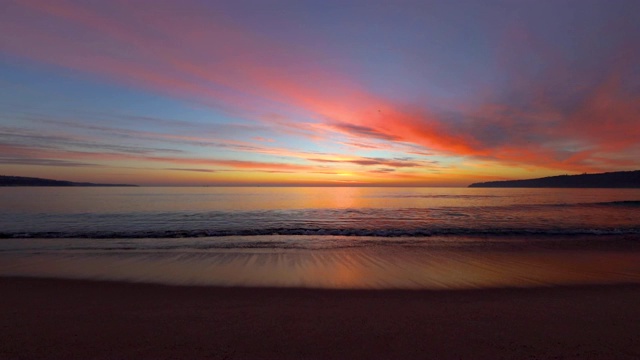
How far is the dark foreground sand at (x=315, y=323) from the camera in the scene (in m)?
4.73

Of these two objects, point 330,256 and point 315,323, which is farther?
point 330,256

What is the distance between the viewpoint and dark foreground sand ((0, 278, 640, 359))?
4.73 metres

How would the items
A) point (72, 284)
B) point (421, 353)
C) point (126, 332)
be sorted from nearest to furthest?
point (421, 353), point (126, 332), point (72, 284)

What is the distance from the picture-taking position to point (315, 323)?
5773mm

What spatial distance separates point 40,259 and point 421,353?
1416 centimetres

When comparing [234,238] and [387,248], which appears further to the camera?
[234,238]

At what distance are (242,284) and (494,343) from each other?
609cm

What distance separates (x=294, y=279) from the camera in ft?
29.7

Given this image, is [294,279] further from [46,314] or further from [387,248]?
[387,248]

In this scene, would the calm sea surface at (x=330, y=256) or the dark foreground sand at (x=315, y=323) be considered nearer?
the dark foreground sand at (x=315, y=323)

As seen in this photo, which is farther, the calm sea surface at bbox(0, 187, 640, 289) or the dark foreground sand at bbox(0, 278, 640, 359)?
the calm sea surface at bbox(0, 187, 640, 289)

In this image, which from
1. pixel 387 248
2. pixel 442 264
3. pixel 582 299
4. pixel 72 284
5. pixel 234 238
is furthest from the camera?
pixel 234 238

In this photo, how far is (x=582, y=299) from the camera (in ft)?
23.4

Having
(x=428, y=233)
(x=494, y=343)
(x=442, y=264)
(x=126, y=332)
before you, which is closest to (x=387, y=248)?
(x=442, y=264)
